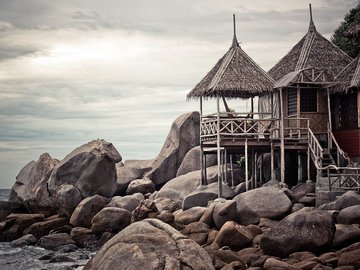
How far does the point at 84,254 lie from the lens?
22.5 m

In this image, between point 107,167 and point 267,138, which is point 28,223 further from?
point 267,138

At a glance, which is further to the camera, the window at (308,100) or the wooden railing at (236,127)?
the window at (308,100)

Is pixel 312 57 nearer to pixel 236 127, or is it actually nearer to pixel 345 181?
pixel 236 127

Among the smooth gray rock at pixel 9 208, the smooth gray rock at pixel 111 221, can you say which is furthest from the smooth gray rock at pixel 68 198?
the smooth gray rock at pixel 111 221

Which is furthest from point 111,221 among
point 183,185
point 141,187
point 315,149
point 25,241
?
point 141,187

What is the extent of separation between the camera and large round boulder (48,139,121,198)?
1181 inches

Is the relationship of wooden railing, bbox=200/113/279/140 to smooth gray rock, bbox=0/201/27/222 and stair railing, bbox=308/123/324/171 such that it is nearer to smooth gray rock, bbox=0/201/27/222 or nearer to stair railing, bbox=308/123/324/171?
stair railing, bbox=308/123/324/171

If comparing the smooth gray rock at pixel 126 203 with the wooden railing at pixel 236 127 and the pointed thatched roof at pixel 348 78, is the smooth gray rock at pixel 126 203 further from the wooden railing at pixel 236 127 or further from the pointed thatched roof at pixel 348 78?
the pointed thatched roof at pixel 348 78

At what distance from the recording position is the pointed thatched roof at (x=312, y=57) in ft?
96.0

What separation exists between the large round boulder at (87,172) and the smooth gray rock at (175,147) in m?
7.01

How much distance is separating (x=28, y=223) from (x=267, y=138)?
12.0m

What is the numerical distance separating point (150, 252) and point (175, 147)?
28.2m

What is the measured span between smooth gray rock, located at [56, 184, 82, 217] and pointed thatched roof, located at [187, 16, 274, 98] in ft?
24.1

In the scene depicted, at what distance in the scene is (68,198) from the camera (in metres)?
29.0
